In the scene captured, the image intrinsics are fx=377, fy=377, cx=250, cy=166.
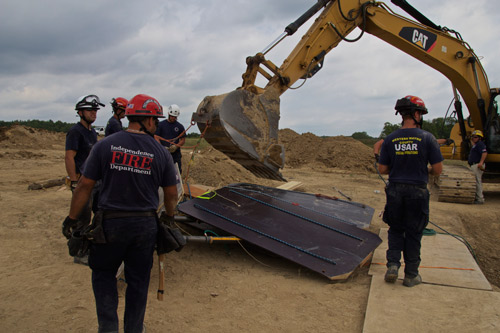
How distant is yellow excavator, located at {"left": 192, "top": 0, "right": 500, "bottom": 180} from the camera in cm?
535

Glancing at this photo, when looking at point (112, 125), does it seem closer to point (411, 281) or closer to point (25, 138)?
point (411, 281)

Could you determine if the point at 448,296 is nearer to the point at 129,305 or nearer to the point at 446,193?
the point at 129,305

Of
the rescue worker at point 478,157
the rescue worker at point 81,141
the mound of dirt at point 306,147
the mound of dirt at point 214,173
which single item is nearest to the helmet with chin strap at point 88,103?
the rescue worker at point 81,141

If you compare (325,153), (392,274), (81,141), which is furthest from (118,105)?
(325,153)

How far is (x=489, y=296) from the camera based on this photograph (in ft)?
11.6

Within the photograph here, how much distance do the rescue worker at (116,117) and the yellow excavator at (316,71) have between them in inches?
42.8

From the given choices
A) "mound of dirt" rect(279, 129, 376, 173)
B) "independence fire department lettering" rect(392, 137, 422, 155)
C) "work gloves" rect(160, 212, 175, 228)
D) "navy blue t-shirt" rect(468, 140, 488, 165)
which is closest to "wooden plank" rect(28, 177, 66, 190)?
"work gloves" rect(160, 212, 175, 228)

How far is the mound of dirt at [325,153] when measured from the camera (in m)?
18.4

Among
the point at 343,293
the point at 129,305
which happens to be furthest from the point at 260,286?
the point at 129,305

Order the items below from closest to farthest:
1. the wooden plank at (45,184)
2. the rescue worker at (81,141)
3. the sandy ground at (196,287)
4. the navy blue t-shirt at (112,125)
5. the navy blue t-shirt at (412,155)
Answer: the sandy ground at (196,287) < the navy blue t-shirt at (412,155) < the rescue worker at (81,141) < the navy blue t-shirt at (112,125) < the wooden plank at (45,184)

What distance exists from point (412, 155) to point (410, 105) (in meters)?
0.54

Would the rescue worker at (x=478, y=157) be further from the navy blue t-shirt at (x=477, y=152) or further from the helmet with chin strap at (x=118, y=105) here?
the helmet with chin strap at (x=118, y=105)

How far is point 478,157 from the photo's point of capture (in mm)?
9523

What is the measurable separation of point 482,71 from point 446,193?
306 centimetres
